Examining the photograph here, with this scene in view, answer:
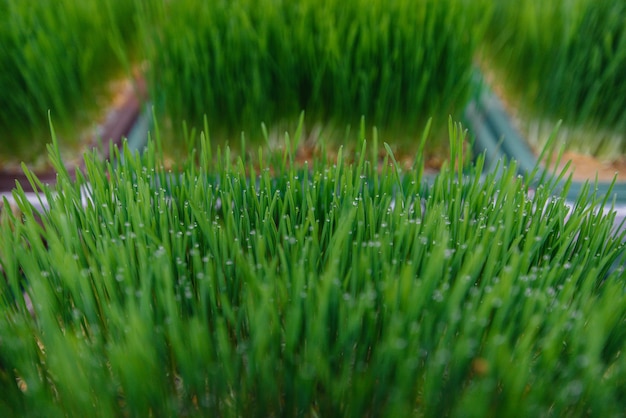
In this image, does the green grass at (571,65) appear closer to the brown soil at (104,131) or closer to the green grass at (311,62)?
the green grass at (311,62)

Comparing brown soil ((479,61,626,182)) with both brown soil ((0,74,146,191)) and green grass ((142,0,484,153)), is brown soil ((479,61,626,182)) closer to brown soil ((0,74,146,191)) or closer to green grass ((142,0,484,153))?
green grass ((142,0,484,153))

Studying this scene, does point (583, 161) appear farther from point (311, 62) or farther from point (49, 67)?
point (49, 67)

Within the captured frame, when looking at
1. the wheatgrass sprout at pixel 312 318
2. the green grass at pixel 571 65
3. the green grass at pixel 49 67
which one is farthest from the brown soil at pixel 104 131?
the green grass at pixel 571 65

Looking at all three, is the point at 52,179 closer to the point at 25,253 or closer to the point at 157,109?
the point at 157,109

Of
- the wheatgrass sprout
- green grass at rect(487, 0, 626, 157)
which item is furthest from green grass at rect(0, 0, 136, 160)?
green grass at rect(487, 0, 626, 157)

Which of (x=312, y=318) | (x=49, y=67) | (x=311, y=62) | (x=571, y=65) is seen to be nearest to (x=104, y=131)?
(x=49, y=67)

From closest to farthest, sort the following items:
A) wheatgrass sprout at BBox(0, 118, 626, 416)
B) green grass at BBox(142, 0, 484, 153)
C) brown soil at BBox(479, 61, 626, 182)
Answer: wheatgrass sprout at BBox(0, 118, 626, 416)
green grass at BBox(142, 0, 484, 153)
brown soil at BBox(479, 61, 626, 182)
